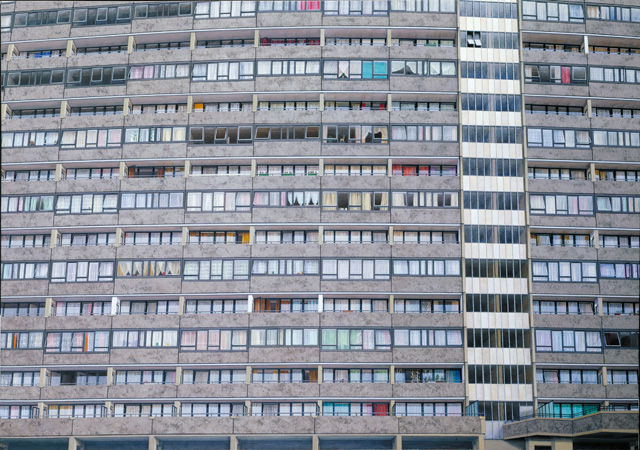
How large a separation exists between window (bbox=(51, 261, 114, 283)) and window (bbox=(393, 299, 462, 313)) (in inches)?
1061

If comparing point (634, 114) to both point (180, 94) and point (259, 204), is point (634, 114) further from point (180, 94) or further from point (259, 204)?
point (180, 94)

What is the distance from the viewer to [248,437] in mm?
68312

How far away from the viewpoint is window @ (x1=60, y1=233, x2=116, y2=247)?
76688 millimetres

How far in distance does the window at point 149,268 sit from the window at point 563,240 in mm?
34038

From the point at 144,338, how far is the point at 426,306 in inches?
1019

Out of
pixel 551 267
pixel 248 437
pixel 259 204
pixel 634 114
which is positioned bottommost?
pixel 248 437

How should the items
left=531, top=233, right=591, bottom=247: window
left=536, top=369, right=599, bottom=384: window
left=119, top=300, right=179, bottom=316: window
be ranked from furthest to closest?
left=531, top=233, right=591, bottom=247: window → left=119, top=300, right=179, bottom=316: window → left=536, top=369, right=599, bottom=384: window

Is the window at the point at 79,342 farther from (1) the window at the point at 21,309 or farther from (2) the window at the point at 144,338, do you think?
(1) the window at the point at 21,309

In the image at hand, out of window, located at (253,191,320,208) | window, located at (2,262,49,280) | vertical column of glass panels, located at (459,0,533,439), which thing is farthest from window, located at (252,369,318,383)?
window, located at (2,262,49,280)

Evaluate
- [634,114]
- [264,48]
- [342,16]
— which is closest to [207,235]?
[264,48]

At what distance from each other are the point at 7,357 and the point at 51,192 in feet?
52.6

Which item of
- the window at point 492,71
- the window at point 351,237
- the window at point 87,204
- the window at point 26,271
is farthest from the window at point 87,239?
the window at point 492,71

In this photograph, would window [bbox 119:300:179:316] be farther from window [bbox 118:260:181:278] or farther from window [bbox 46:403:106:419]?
window [bbox 46:403:106:419]

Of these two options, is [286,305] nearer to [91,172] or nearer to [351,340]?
[351,340]
